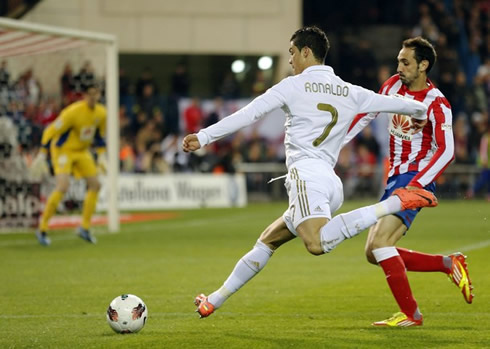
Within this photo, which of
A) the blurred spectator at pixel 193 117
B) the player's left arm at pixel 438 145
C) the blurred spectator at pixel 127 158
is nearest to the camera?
the player's left arm at pixel 438 145

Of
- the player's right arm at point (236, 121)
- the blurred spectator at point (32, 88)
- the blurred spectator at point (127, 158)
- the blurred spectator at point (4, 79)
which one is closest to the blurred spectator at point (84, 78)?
the blurred spectator at point (32, 88)

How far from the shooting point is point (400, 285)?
23.3 feet

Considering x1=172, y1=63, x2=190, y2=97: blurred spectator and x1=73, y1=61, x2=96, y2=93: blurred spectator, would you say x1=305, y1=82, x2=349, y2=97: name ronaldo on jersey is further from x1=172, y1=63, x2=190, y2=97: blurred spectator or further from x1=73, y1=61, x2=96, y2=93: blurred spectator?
x1=172, y1=63, x2=190, y2=97: blurred spectator

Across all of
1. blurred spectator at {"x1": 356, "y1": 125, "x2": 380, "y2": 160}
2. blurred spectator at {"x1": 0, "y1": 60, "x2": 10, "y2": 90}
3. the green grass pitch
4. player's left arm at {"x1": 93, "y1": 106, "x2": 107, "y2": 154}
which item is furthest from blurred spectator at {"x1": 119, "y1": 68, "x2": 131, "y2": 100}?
player's left arm at {"x1": 93, "y1": 106, "x2": 107, "y2": 154}

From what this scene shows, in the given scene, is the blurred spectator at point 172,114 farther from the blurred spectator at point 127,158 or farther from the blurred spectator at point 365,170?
the blurred spectator at point 365,170

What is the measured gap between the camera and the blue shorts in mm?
7332

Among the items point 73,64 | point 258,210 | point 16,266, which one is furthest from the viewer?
point 258,210

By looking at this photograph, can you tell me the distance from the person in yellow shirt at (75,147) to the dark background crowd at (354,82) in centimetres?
866

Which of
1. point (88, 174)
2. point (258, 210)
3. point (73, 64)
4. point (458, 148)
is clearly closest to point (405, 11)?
point (458, 148)

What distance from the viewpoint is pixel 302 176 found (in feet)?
22.4

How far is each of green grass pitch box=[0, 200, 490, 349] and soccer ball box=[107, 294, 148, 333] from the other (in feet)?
0.23

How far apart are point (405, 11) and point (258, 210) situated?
433 inches

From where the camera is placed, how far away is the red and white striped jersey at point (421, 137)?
24.1 feet

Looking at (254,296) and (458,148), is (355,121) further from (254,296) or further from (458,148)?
(458,148)
